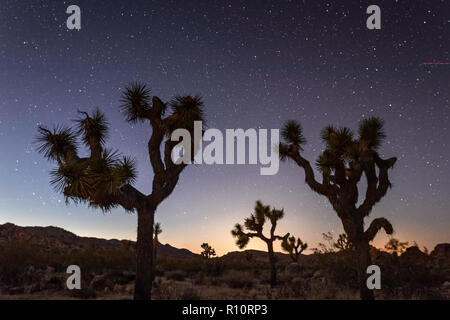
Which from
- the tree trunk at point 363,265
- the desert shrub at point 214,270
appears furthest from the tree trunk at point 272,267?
the tree trunk at point 363,265

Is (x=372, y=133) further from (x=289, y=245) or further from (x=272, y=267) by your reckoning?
(x=289, y=245)

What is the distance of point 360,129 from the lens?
13.1 m

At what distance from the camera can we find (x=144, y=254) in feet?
36.3

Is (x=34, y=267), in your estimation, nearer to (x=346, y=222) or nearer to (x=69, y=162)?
(x=69, y=162)

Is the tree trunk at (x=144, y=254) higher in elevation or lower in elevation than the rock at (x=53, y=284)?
higher

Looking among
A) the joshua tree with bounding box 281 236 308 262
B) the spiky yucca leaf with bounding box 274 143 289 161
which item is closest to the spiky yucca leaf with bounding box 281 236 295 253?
the joshua tree with bounding box 281 236 308 262

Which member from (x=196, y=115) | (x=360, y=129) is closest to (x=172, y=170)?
(x=196, y=115)

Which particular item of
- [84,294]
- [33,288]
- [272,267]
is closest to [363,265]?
[272,267]

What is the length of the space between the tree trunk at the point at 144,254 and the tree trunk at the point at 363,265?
7.01 m

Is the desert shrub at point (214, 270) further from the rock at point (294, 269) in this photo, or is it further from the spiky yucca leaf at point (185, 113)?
the spiky yucca leaf at point (185, 113)

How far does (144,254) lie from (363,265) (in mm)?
7400

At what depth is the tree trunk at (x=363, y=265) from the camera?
38.0ft

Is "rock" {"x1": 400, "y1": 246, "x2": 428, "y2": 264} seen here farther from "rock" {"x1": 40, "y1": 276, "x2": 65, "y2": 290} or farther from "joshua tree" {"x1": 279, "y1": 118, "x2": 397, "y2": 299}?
"rock" {"x1": 40, "y1": 276, "x2": 65, "y2": 290}
